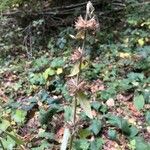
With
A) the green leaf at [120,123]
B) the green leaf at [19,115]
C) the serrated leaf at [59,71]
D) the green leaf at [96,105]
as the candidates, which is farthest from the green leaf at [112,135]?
the serrated leaf at [59,71]

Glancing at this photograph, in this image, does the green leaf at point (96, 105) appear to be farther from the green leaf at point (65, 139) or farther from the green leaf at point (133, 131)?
the green leaf at point (65, 139)

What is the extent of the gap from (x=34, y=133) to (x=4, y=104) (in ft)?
2.14

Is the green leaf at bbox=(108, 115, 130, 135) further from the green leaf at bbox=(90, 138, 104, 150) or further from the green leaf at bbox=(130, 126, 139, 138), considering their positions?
the green leaf at bbox=(90, 138, 104, 150)

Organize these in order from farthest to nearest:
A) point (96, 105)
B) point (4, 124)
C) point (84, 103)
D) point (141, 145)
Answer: point (96, 105)
point (4, 124)
point (141, 145)
point (84, 103)

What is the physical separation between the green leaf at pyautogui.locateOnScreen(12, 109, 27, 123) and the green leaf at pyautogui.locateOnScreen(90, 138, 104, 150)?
90 centimetres

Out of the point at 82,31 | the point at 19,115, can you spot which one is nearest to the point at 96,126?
the point at 19,115

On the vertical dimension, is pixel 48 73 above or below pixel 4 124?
above

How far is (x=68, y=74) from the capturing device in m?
4.57

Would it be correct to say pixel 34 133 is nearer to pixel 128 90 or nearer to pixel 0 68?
pixel 128 90

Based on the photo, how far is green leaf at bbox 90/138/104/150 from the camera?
3467 millimetres

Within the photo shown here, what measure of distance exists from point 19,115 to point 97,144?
100 cm

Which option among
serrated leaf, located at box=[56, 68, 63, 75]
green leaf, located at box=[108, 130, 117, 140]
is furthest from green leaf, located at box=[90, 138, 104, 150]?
serrated leaf, located at box=[56, 68, 63, 75]

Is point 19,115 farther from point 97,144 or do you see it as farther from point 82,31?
point 82,31

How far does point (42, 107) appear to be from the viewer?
412 cm
